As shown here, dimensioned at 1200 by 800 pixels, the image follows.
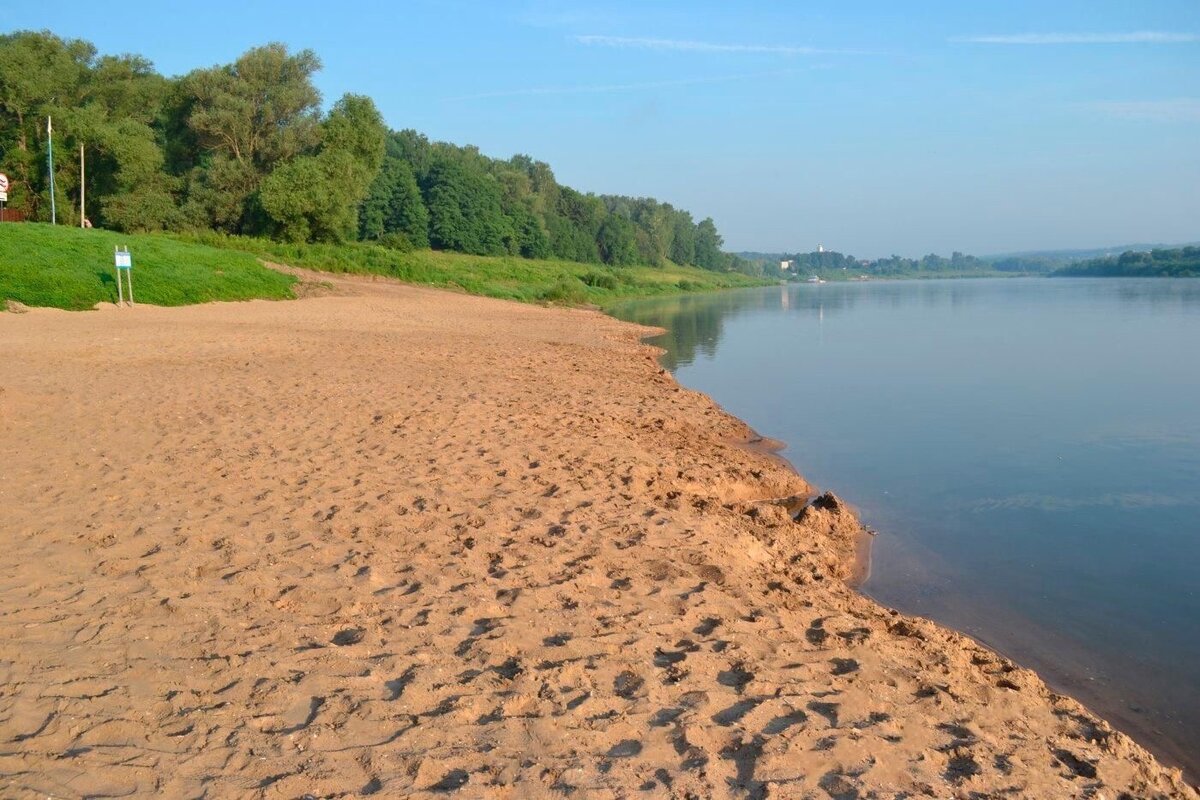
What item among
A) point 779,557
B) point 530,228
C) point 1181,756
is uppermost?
point 530,228

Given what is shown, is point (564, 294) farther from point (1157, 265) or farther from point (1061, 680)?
point (1157, 265)

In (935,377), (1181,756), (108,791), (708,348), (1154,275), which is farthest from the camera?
(1154,275)

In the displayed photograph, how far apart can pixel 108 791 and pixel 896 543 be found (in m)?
7.07

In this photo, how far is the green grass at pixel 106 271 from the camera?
2306cm

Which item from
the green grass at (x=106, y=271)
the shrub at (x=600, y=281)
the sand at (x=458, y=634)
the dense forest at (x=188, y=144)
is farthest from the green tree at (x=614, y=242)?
the sand at (x=458, y=634)

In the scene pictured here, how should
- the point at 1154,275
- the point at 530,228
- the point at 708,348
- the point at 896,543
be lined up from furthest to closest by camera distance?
the point at 1154,275, the point at 530,228, the point at 708,348, the point at 896,543

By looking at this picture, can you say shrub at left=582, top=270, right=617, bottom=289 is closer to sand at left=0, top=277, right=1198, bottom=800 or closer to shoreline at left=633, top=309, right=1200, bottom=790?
sand at left=0, top=277, right=1198, bottom=800

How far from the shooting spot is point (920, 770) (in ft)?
12.5

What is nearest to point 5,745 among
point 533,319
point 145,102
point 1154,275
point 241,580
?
point 241,580

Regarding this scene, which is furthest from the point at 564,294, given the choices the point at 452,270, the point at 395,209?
the point at 395,209

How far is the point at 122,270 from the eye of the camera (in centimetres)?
2495

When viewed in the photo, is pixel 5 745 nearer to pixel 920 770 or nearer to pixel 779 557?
pixel 920 770

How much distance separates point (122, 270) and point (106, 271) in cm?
72

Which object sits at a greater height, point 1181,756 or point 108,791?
point 108,791
